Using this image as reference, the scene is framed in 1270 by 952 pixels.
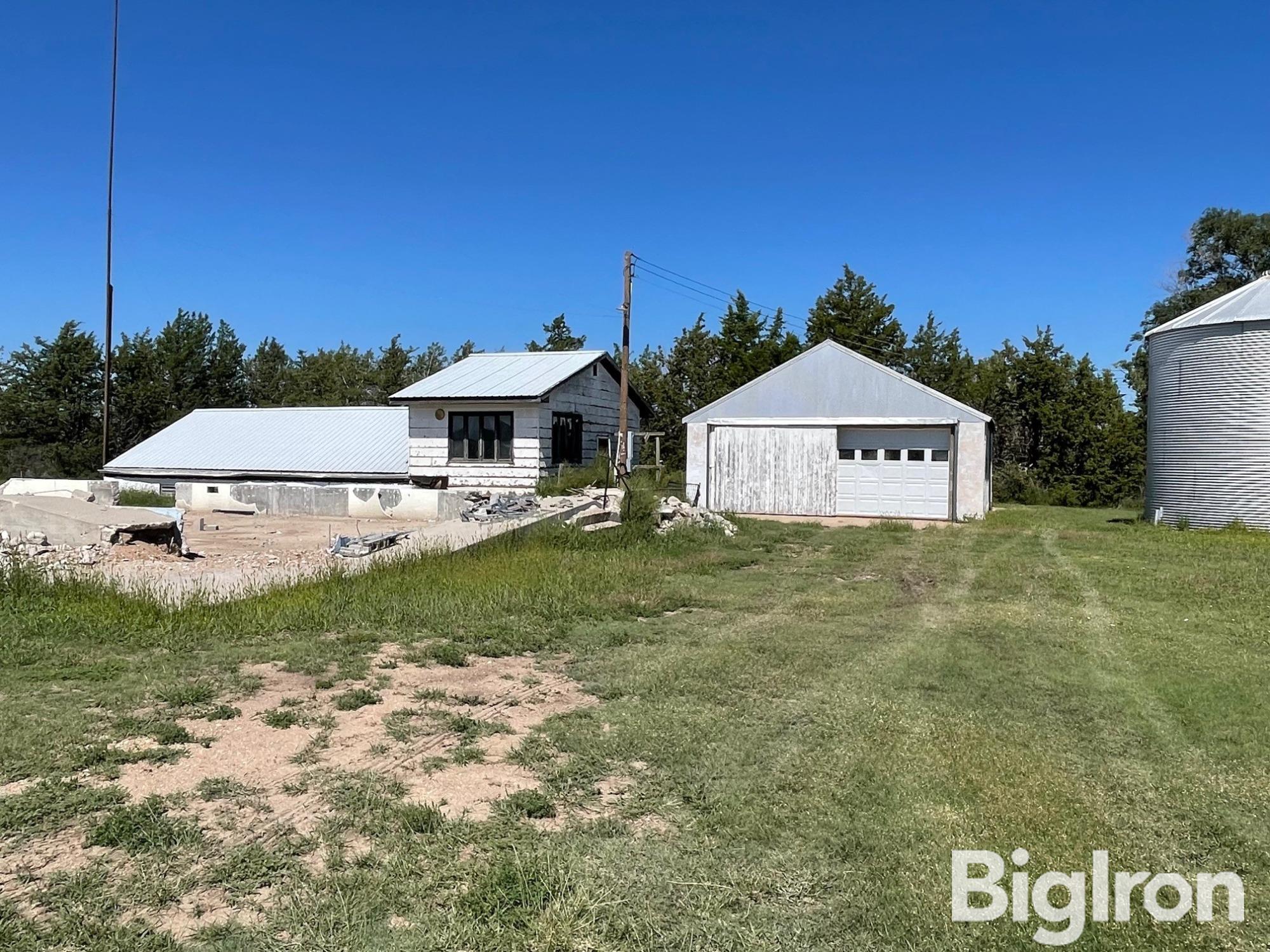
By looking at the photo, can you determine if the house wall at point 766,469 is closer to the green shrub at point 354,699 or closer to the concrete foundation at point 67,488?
the concrete foundation at point 67,488

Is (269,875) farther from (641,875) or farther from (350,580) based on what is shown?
(350,580)

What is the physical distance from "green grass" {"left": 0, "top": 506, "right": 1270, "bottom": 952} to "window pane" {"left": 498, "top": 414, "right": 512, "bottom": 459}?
40.6ft

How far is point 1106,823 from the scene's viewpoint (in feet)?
12.6

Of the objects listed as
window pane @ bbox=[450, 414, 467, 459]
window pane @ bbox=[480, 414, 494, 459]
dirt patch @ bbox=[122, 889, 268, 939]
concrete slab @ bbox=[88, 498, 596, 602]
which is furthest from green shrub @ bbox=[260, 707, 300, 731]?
window pane @ bbox=[450, 414, 467, 459]

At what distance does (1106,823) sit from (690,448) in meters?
20.3

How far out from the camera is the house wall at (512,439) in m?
22.1

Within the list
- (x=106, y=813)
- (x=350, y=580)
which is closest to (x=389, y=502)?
(x=350, y=580)

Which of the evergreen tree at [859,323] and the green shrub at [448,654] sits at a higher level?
the evergreen tree at [859,323]

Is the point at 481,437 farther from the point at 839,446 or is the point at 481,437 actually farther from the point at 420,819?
the point at 420,819

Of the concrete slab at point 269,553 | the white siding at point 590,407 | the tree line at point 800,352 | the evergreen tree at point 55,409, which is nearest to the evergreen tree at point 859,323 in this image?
the tree line at point 800,352

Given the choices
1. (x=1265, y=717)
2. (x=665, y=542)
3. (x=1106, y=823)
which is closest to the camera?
(x=1106, y=823)

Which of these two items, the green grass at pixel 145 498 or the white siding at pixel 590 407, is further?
the green grass at pixel 145 498

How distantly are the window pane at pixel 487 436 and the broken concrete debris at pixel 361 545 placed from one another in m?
8.47

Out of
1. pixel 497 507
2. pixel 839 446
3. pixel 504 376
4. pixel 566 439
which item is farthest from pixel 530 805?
pixel 504 376
